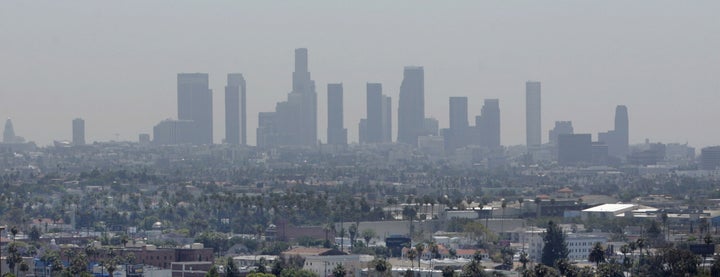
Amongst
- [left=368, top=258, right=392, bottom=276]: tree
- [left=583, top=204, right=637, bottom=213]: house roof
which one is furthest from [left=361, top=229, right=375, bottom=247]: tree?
[left=583, top=204, right=637, bottom=213]: house roof

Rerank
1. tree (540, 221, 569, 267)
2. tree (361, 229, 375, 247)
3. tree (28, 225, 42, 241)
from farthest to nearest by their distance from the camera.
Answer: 1. tree (361, 229, 375, 247)
2. tree (28, 225, 42, 241)
3. tree (540, 221, 569, 267)

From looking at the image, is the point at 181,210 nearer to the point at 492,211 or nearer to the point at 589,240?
the point at 492,211

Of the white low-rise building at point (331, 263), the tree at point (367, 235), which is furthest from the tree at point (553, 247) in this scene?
the tree at point (367, 235)

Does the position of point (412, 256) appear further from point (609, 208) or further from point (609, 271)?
point (609, 208)

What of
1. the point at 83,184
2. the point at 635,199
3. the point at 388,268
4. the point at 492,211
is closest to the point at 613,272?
the point at 388,268

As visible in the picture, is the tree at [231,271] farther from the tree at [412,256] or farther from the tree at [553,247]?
the tree at [553,247]

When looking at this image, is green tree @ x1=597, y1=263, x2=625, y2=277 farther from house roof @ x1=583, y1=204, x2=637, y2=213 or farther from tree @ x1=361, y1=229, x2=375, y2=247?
house roof @ x1=583, y1=204, x2=637, y2=213

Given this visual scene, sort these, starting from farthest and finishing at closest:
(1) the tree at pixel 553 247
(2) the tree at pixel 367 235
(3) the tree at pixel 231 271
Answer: (2) the tree at pixel 367 235, (1) the tree at pixel 553 247, (3) the tree at pixel 231 271

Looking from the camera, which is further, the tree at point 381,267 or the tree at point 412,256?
the tree at point 412,256

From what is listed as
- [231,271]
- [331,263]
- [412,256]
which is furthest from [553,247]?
[231,271]
